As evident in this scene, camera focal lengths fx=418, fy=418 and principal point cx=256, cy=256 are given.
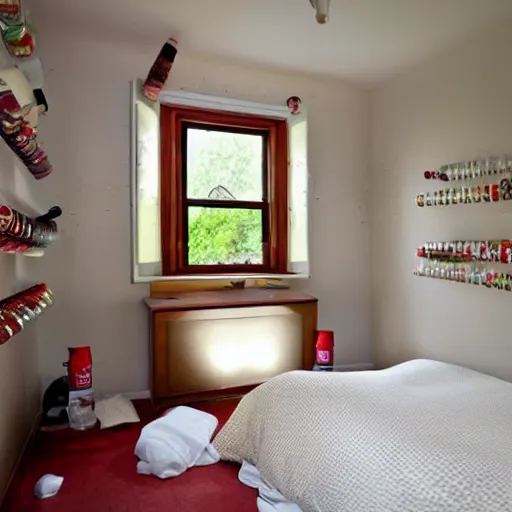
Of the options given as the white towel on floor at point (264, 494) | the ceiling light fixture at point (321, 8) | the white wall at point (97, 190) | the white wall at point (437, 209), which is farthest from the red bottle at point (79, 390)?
the white wall at point (437, 209)

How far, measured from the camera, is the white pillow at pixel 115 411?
2.30m

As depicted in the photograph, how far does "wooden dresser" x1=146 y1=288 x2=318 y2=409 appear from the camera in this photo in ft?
8.18

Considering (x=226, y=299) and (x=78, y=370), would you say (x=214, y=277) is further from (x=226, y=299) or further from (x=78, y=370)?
(x=78, y=370)

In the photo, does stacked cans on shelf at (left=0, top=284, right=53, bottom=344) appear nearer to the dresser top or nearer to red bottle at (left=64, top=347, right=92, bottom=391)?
red bottle at (left=64, top=347, right=92, bottom=391)

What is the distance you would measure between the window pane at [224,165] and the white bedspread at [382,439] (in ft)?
5.16

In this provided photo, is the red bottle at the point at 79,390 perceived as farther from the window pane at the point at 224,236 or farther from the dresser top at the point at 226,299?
the window pane at the point at 224,236

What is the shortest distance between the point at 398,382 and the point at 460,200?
1.19 metres

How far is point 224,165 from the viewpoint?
10.0ft

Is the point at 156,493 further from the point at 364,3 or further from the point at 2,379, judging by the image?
the point at 364,3

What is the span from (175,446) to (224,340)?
857 millimetres

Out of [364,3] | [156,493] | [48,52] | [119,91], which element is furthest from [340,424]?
[48,52]

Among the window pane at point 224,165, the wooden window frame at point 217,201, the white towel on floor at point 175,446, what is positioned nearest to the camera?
the white towel on floor at point 175,446

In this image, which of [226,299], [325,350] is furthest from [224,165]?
[325,350]

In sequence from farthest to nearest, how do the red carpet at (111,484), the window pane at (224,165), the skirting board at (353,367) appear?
the skirting board at (353,367)
the window pane at (224,165)
the red carpet at (111,484)
